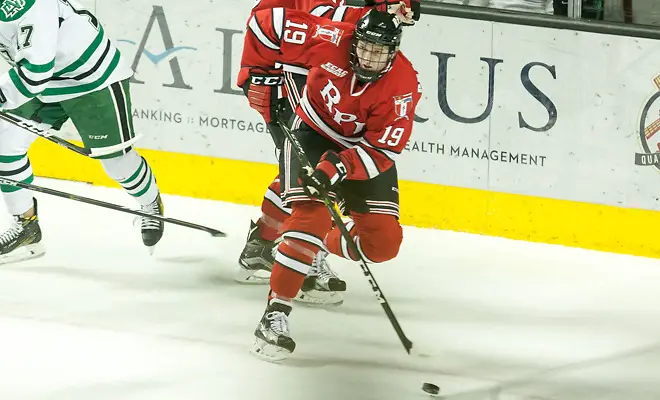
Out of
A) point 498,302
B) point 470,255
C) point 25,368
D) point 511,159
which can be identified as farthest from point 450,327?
point 25,368

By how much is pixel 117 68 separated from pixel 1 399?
1605 mm

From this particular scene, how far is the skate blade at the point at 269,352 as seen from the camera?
3.71m

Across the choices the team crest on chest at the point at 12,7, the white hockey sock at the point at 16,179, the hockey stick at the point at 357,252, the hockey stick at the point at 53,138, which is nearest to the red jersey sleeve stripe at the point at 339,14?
the hockey stick at the point at 357,252

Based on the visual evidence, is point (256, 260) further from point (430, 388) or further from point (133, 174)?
point (430, 388)

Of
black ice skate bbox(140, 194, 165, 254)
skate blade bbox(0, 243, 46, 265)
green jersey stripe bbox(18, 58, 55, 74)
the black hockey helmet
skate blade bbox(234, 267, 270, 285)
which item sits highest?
the black hockey helmet

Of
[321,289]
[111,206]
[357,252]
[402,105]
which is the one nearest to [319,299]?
[321,289]

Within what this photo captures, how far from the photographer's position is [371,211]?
3.80 metres

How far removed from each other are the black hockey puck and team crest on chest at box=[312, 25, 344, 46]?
3.45ft

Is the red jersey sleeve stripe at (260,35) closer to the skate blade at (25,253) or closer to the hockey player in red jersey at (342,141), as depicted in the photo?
the hockey player in red jersey at (342,141)

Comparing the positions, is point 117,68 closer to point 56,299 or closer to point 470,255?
point 56,299

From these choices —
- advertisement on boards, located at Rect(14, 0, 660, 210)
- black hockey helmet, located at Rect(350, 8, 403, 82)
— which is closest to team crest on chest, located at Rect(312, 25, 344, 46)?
black hockey helmet, located at Rect(350, 8, 403, 82)

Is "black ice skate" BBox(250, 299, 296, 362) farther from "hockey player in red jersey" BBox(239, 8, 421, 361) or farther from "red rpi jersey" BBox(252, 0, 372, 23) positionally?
"red rpi jersey" BBox(252, 0, 372, 23)

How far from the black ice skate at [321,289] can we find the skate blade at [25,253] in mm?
1096

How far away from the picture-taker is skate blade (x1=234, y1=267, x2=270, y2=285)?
448 centimetres
